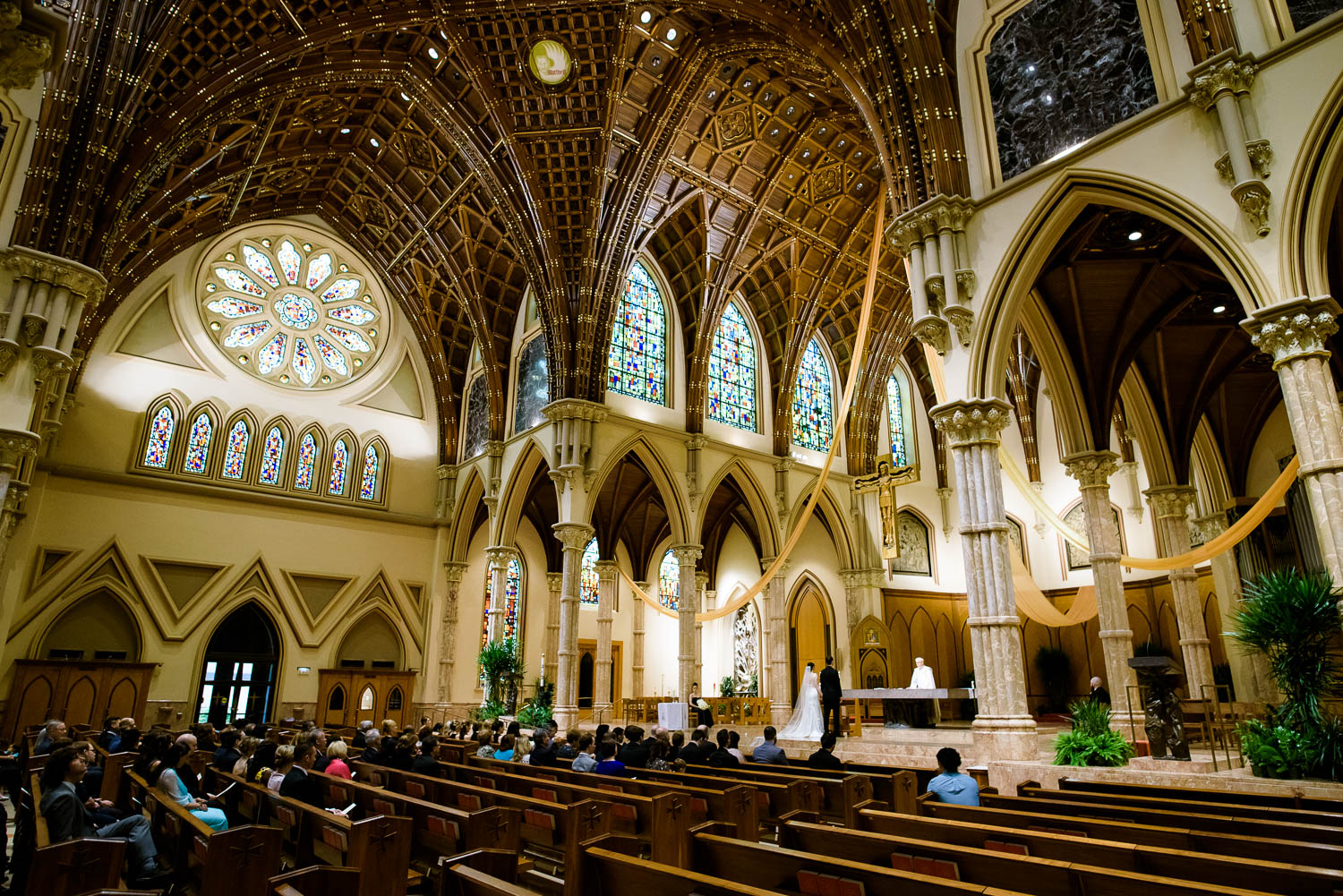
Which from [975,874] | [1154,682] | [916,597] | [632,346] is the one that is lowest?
[975,874]

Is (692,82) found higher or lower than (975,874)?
higher

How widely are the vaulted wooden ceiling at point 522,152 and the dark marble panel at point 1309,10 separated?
394 centimetres

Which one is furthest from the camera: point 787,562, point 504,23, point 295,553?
point 787,562

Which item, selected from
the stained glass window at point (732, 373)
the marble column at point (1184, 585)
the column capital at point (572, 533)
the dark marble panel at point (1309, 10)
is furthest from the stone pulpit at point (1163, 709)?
the stained glass window at point (732, 373)

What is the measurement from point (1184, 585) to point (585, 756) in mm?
11293

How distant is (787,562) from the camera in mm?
24375

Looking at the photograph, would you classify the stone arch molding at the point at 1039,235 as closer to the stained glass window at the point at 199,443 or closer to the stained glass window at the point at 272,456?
the stained glass window at the point at 272,456

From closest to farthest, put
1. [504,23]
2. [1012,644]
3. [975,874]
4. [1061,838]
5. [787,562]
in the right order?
1. [975,874]
2. [1061,838]
3. [1012,644]
4. [504,23]
5. [787,562]

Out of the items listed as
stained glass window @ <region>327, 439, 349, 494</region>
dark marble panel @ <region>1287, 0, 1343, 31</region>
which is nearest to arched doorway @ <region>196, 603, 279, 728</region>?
stained glass window @ <region>327, 439, 349, 494</region>

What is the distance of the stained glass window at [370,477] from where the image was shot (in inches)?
872

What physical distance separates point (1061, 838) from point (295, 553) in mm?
20154

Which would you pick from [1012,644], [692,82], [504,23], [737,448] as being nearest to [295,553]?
[737,448]

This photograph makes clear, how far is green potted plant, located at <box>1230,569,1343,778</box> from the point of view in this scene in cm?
741

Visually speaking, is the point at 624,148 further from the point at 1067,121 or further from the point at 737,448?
the point at 1067,121
